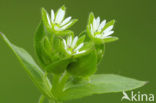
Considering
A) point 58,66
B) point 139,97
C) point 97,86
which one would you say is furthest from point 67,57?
point 139,97

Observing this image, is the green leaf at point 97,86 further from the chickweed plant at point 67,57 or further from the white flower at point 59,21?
the white flower at point 59,21

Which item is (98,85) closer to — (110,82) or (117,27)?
(110,82)

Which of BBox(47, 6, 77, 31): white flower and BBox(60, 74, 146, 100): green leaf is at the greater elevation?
BBox(47, 6, 77, 31): white flower

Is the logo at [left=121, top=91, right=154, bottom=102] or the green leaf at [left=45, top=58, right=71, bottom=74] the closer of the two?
the green leaf at [left=45, top=58, right=71, bottom=74]

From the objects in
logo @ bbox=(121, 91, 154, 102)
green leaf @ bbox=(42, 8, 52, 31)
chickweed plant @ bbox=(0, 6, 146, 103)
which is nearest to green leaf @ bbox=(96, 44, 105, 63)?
chickweed plant @ bbox=(0, 6, 146, 103)

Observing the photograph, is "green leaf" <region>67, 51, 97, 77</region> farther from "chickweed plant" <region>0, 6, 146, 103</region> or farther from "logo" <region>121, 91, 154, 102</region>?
"logo" <region>121, 91, 154, 102</region>

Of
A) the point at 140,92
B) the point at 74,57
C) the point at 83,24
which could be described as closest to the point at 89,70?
the point at 74,57

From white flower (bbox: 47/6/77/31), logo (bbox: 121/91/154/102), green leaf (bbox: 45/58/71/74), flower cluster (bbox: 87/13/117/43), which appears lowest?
logo (bbox: 121/91/154/102)

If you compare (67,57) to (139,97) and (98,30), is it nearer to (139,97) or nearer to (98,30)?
(98,30)
